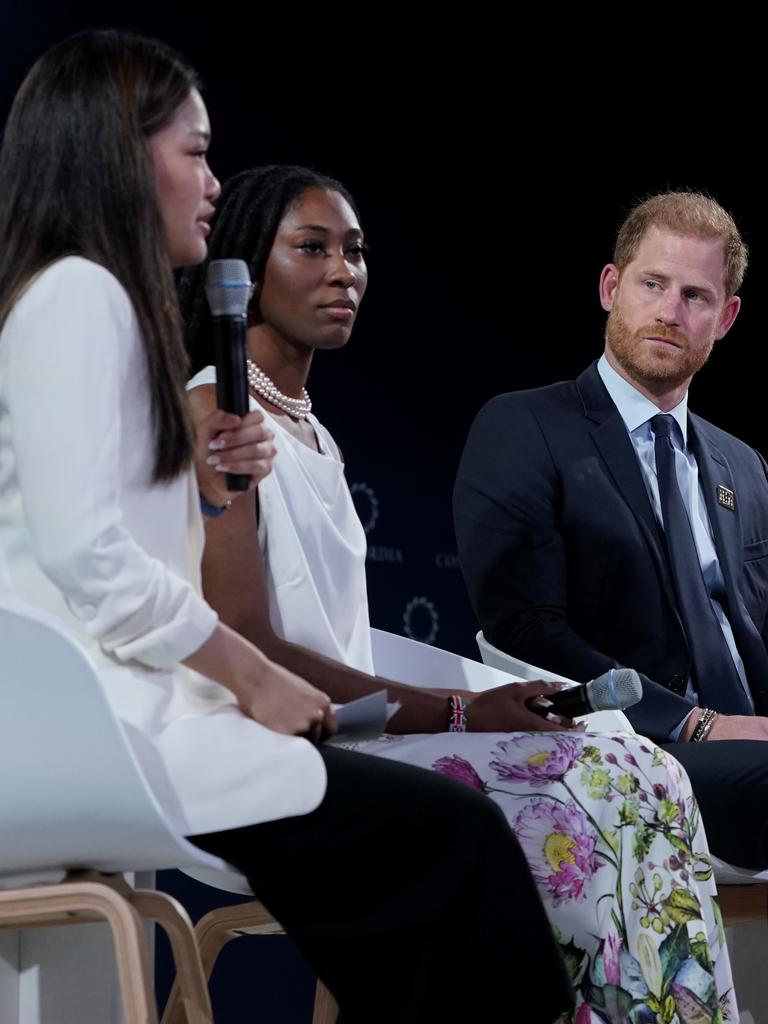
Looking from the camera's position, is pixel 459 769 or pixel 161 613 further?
pixel 459 769

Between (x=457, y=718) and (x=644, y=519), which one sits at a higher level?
(x=644, y=519)

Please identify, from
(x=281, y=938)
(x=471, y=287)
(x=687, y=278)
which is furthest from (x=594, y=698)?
(x=471, y=287)

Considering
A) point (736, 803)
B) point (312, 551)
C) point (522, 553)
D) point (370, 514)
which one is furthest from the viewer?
point (370, 514)

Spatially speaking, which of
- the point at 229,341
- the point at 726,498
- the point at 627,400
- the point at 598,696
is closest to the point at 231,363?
the point at 229,341

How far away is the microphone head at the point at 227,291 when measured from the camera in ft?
5.49

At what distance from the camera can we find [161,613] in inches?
60.3

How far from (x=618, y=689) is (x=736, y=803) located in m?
0.52

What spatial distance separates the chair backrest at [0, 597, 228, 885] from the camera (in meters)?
1.45

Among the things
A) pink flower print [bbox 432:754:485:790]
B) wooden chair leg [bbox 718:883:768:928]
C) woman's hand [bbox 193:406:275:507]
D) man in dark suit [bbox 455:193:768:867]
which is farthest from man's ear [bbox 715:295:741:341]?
woman's hand [bbox 193:406:275:507]

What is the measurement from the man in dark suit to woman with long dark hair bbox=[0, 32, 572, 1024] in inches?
37.8

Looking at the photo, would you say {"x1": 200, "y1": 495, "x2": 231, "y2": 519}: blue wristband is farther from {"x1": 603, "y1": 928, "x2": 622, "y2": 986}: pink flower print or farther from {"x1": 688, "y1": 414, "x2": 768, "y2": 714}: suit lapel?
{"x1": 688, "y1": 414, "x2": 768, "y2": 714}: suit lapel

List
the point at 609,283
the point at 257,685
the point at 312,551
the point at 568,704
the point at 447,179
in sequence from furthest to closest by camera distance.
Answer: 1. the point at 447,179
2. the point at 609,283
3. the point at 312,551
4. the point at 568,704
5. the point at 257,685

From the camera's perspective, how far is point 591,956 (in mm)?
1829

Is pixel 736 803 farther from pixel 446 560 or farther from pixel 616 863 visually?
pixel 446 560
